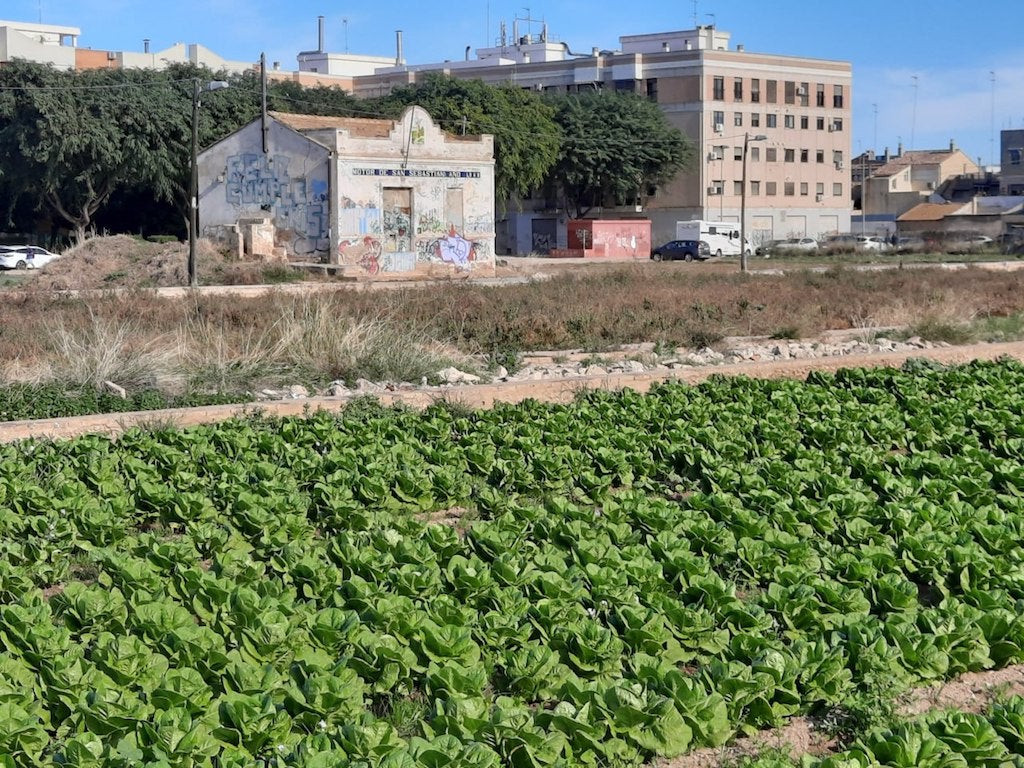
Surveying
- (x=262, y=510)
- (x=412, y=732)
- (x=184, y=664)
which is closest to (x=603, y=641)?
(x=412, y=732)

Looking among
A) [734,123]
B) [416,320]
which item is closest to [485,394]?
[416,320]

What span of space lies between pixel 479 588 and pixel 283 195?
1534 inches

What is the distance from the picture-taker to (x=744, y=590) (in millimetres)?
9297

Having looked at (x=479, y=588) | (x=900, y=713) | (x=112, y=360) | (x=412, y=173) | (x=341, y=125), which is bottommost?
(x=900, y=713)

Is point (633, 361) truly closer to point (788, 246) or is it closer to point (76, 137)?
point (76, 137)

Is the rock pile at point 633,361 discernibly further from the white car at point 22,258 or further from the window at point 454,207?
the white car at point 22,258

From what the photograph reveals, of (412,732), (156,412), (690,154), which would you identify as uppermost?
(690,154)

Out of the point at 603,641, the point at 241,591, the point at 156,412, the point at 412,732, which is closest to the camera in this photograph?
the point at 412,732

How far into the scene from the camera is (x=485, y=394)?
16.7 m

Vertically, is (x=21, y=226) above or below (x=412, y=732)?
above

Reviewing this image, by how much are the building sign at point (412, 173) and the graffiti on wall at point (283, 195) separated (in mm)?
1427

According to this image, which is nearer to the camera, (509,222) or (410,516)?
(410,516)

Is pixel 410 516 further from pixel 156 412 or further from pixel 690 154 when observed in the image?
pixel 690 154

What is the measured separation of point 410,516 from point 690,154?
75.9m
